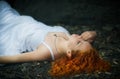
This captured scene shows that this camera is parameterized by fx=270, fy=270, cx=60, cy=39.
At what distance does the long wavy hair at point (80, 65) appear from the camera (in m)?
1.95

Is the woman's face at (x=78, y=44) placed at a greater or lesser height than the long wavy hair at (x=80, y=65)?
greater

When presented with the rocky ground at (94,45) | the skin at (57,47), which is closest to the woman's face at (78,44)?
the skin at (57,47)

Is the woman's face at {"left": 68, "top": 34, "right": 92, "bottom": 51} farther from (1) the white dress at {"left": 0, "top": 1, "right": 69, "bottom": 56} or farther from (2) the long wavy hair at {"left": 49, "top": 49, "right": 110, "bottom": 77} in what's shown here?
(1) the white dress at {"left": 0, "top": 1, "right": 69, "bottom": 56}

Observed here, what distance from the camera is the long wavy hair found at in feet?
6.40

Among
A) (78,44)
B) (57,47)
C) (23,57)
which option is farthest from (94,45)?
(23,57)

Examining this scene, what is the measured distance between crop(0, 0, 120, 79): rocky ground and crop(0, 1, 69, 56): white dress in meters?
0.14

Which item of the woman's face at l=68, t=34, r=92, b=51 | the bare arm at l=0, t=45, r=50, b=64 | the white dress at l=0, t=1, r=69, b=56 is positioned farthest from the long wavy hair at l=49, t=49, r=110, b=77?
the white dress at l=0, t=1, r=69, b=56

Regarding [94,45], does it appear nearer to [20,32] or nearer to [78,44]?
[78,44]

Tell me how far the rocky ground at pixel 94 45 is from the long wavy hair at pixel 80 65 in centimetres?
4

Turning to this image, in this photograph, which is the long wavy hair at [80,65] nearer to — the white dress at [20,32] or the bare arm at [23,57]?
the bare arm at [23,57]

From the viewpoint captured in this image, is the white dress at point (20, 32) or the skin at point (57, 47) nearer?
the skin at point (57, 47)

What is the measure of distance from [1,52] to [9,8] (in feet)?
1.84

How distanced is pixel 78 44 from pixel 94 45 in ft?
0.63

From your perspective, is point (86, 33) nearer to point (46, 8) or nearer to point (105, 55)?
point (105, 55)
